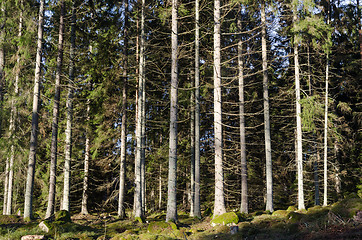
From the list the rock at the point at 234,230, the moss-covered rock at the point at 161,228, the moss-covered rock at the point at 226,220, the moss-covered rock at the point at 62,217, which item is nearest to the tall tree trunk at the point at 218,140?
the moss-covered rock at the point at 226,220

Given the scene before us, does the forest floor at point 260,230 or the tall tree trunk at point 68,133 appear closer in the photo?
the forest floor at point 260,230

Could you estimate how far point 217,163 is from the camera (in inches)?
438

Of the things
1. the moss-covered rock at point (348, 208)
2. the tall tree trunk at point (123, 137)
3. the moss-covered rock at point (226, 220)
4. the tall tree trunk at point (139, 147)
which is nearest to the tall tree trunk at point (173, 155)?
the moss-covered rock at point (226, 220)

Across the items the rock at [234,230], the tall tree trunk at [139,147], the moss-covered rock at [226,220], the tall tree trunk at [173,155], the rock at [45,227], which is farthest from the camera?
the tall tree trunk at [139,147]

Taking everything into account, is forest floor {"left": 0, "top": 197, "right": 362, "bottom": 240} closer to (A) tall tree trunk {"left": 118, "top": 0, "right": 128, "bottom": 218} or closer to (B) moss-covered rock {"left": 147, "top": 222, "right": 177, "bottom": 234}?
(B) moss-covered rock {"left": 147, "top": 222, "right": 177, "bottom": 234}

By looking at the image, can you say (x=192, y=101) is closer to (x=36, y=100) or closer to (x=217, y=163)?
(x=217, y=163)

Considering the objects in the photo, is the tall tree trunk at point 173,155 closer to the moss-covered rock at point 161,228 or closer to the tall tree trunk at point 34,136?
the moss-covered rock at point 161,228

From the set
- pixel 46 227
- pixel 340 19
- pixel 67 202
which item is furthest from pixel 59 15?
pixel 340 19

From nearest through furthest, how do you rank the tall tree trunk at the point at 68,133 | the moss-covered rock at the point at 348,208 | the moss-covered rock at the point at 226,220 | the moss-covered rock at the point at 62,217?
the moss-covered rock at the point at 348,208, the moss-covered rock at the point at 226,220, the moss-covered rock at the point at 62,217, the tall tree trunk at the point at 68,133

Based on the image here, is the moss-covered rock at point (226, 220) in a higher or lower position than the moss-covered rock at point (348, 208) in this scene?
lower

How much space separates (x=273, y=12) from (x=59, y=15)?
1175 cm

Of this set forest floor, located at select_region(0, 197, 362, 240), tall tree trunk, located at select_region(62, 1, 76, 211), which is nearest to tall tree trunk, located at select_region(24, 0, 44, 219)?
tall tree trunk, located at select_region(62, 1, 76, 211)

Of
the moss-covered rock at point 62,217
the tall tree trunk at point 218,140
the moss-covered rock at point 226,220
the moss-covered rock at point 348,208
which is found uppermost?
the tall tree trunk at point 218,140

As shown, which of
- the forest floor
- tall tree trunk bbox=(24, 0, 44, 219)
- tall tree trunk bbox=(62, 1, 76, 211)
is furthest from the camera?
tall tree trunk bbox=(62, 1, 76, 211)
